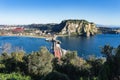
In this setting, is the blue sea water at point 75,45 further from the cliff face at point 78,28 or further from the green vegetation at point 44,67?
the cliff face at point 78,28

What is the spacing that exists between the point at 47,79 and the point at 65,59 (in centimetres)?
1359

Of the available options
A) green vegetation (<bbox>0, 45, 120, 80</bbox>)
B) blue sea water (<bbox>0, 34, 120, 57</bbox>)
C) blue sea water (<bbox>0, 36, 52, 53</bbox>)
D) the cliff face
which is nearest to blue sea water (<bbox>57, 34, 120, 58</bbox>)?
blue sea water (<bbox>0, 34, 120, 57</bbox>)

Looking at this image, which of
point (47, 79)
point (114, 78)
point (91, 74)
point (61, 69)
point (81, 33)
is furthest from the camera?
point (81, 33)

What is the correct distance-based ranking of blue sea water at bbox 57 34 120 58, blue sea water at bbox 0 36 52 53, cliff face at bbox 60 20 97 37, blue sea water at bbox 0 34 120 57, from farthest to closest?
cliff face at bbox 60 20 97 37 → blue sea water at bbox 0 36 52 53 → blue sea water at bbox 0 34 120 57 → blue sea water at bbox 57 34 120 58

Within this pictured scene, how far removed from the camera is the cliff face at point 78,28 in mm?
156750

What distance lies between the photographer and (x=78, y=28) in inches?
6407

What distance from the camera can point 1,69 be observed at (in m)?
24.8

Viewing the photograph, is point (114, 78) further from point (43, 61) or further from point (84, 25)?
point (84, 25)

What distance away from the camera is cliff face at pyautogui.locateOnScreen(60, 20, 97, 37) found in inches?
6171

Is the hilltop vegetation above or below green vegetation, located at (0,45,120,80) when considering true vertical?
below

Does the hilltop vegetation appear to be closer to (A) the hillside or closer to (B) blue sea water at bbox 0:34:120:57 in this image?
(A) the hillside

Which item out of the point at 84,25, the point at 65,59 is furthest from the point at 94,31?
the point at 65,59

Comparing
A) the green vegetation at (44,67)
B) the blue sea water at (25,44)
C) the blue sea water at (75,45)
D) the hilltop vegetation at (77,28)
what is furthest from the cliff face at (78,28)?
the green vegetation at (44,67)

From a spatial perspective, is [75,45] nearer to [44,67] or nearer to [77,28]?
[77,28]
